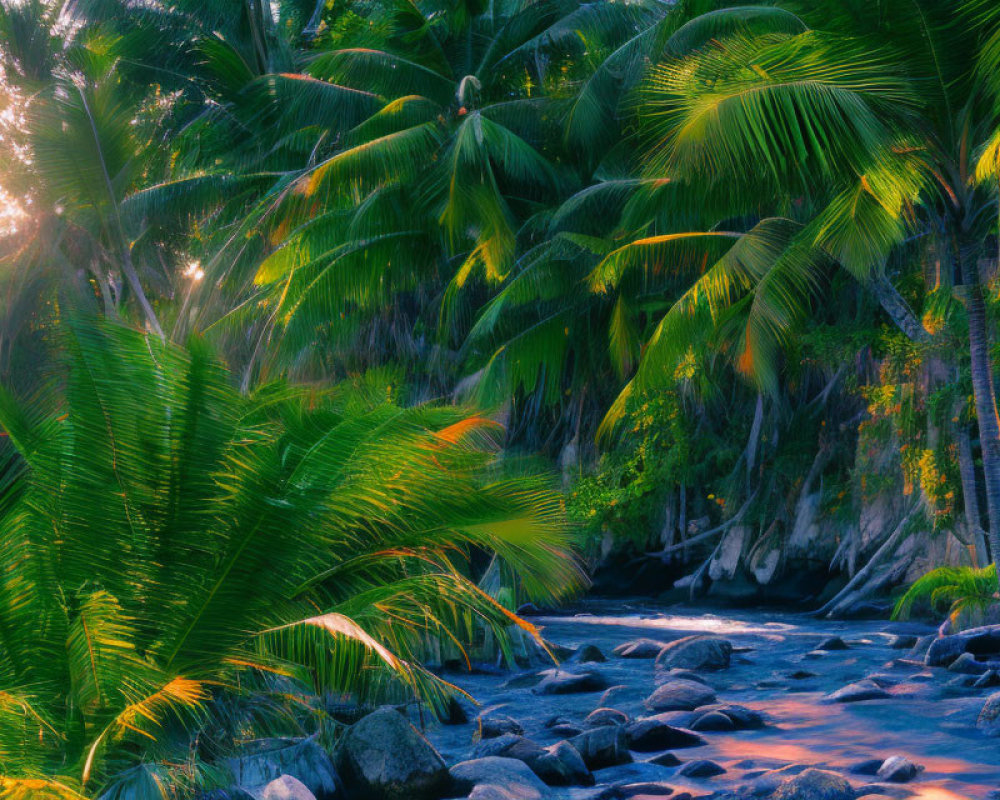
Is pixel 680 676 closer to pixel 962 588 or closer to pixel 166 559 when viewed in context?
pixel 962 588

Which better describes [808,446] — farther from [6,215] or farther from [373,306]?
[6,215]

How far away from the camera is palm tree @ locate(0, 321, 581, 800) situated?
4488mm

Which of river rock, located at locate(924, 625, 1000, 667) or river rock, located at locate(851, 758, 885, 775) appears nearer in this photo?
river rock, located at locate(851, 758, 885, 775)

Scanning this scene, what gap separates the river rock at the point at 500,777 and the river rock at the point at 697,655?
4.75 m

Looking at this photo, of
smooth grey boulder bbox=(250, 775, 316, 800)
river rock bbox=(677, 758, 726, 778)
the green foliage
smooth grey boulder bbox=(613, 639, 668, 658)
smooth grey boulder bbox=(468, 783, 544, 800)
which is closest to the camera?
smooth grey boulder bbox=(250, 775, 316, 800)

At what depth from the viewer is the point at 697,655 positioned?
1139 cm

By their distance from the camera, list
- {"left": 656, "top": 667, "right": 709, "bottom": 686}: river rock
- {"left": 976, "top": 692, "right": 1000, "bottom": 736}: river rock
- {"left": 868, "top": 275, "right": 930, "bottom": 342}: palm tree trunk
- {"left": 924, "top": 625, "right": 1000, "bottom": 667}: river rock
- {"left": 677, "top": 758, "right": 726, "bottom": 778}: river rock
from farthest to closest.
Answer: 1. {"left": 868, "top": 275, "right": 930, "bottom": 342}: palm tree trunk
2. {"left": 656, "top": 667, "right": 709, "bottom": 686}: river rock
3. {"left": 924, "top": 625, "right": 1000, "bottom": 667}: river rock
4. {"left": 976, "top": 692, "right": 1000, "bottom": 736}: river rock
5. {"left": 677, "top": 758, "right": 726, "bottom": 778}: river rock

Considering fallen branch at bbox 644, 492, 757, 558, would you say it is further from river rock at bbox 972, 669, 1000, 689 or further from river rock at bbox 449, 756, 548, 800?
river rock at bbox 449, 756, 548, 800

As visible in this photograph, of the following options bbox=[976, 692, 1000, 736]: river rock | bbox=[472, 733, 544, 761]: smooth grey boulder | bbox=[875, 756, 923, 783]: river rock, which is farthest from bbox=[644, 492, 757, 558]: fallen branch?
bbox=[875, 756, 923, 783]: river rock

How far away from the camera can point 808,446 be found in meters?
17.5

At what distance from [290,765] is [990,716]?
5.03m

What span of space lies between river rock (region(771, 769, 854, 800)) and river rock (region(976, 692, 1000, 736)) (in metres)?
1.90

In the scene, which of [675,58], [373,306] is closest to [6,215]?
[373,306]

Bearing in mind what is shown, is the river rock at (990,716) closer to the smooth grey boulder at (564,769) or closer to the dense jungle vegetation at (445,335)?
the dense jungle vegetation at (445,335)
